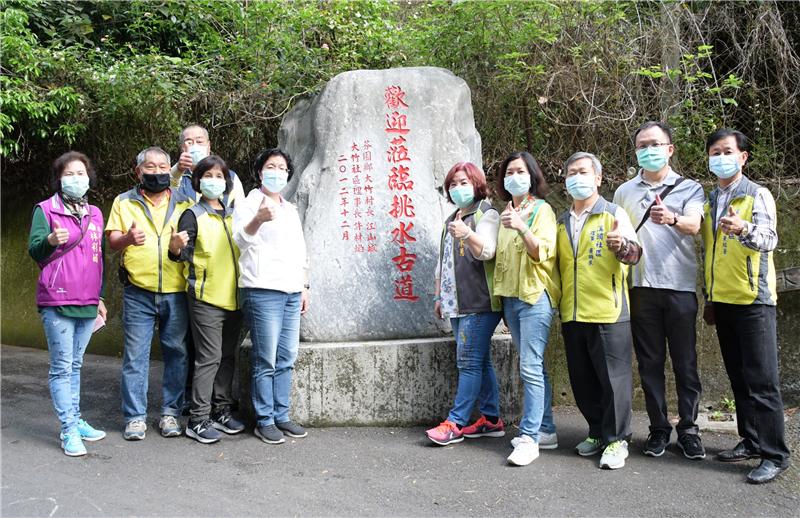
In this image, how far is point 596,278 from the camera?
3.77 metres

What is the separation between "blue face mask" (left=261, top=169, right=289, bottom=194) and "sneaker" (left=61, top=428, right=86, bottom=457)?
1790 millimetres

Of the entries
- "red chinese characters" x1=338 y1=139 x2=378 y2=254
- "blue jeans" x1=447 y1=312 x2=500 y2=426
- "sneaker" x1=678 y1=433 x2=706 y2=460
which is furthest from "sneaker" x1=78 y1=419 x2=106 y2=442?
"sneaker" x1=678 y1=433 x2=706 y2=460

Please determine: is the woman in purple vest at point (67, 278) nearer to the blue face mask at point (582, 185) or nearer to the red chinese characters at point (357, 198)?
the red chinese characters at point (357, 198)

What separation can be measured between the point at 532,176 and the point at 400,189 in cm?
123

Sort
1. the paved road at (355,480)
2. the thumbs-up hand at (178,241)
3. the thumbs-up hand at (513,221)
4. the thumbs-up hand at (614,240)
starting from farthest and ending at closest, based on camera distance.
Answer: the thumbs-up hand at (178,241)
the thumbs-up hand at (513,221)
the thumbs-up hand at (614,240)
the paved road at (355,480)

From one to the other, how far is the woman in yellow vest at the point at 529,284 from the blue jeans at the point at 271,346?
1.27 meters

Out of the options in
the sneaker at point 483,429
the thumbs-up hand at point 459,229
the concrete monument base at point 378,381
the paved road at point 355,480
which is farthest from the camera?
the concrete monument base at point 378,381

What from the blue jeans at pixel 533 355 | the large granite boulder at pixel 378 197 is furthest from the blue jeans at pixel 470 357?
the large granite boulder at pixel 378 197

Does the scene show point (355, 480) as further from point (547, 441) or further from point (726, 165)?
point (726, 165)

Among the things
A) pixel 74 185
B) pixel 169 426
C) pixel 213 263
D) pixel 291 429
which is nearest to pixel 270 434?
pixel 291 429

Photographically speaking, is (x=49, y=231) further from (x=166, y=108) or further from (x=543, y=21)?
(x=543, y=21)

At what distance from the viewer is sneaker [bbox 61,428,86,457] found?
3.89 metres

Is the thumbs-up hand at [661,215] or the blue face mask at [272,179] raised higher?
the blue face mask at [272,179]

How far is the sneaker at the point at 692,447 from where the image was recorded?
153 inches
